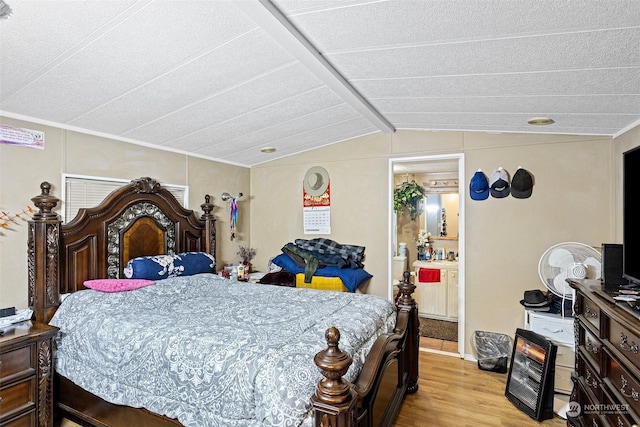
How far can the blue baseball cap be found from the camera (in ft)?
10.9

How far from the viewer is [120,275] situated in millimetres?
2830

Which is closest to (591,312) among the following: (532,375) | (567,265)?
(567,265)

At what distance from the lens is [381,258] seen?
3.86 metres

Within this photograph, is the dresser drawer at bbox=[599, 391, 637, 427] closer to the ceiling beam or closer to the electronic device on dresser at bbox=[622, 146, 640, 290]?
the electronic device on dresser at bbox=[622, 146, 640, 290]

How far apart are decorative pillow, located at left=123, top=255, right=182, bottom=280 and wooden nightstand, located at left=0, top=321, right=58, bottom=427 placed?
0.71 meters

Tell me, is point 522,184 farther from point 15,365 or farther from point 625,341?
point 15,365

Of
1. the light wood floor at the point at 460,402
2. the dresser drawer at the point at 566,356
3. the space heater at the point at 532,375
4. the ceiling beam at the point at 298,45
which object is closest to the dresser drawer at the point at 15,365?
the ceiling beam at the point at 298,45

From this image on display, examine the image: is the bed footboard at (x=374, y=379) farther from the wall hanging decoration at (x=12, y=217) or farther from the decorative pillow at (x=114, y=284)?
the wall hanging decoration at (x=12, y=217)

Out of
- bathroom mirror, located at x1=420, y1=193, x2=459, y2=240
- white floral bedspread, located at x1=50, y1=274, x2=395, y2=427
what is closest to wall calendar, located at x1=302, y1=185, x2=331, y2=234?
white floral bedspread, located at x1=50, y1=274, x2=395, y2=427

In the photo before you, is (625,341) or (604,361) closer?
(625,341)

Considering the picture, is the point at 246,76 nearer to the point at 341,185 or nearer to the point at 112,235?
the point at 112,235

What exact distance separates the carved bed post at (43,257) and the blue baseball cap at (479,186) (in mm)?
3537

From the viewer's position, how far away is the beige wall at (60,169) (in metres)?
2.28

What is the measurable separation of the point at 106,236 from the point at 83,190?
41 centimetres
